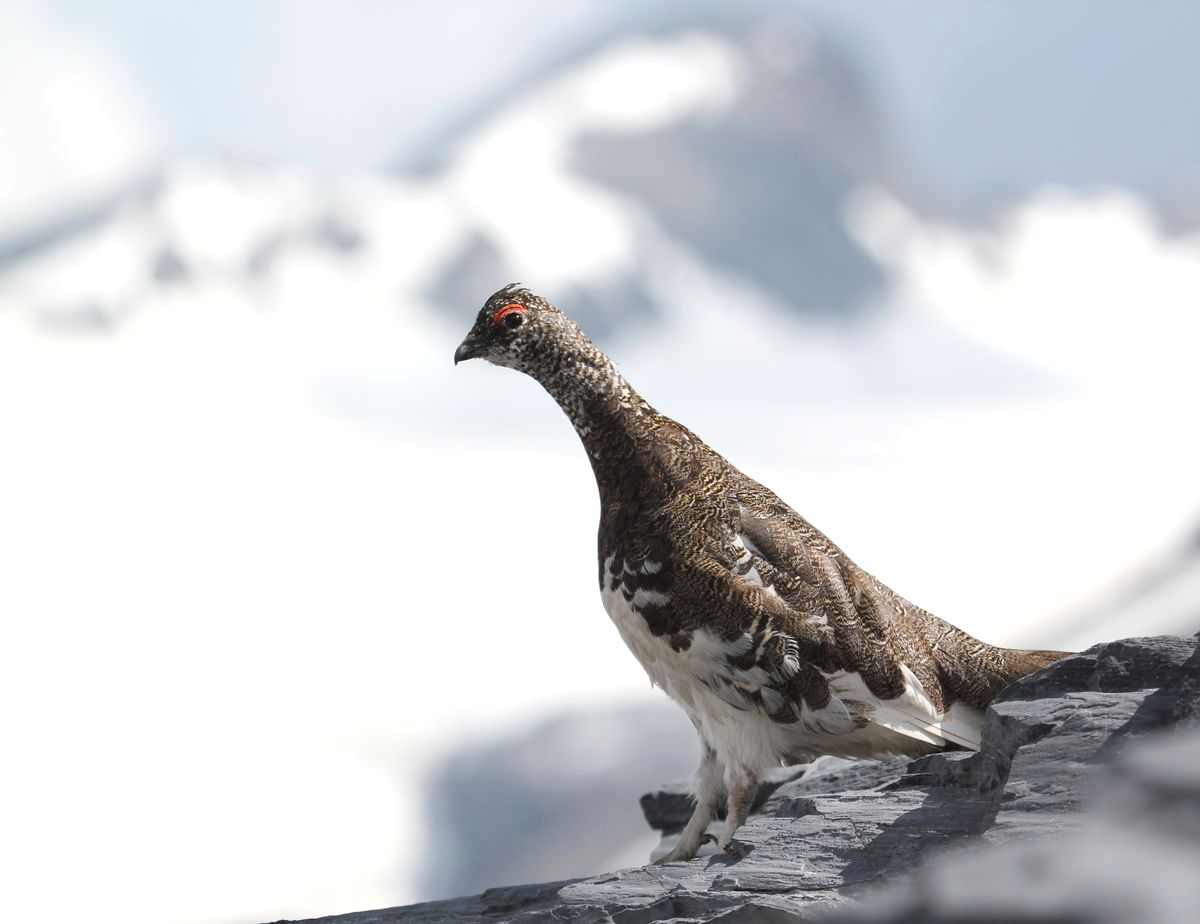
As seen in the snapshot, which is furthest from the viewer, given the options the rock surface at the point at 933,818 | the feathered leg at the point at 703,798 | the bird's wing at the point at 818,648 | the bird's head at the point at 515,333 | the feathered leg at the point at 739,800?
the bird's head at the point at 515,333

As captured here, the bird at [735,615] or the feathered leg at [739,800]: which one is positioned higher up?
the bird at [735,615]

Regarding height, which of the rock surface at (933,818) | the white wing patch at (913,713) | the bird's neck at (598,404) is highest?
the bird's neck at (598,404)

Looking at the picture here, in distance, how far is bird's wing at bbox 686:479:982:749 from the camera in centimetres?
425

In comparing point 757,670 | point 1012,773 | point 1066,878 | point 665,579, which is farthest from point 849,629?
point 1066,878

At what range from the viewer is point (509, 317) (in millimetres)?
4824

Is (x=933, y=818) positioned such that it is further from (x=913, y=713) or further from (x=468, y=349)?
(x=468, y=349)

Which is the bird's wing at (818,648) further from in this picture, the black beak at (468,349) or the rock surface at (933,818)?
the black beak at (468,349)

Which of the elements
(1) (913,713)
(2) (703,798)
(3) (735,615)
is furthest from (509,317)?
(1) (913,713)

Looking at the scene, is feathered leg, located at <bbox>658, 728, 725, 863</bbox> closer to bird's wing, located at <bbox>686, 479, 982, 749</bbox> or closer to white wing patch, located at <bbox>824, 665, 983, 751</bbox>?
bird's wing, located at <bbox>686, 479, 982, 749</bbox>

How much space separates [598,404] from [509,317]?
0.49 meters

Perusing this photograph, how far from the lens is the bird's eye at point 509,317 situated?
4824 millimetres

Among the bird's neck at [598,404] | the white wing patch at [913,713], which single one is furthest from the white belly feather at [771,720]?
the bird's neck at [598,404]

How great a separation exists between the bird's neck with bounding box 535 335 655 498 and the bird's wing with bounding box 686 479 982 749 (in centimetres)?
54

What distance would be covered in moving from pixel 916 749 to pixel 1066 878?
3.27 metres
